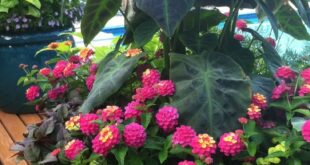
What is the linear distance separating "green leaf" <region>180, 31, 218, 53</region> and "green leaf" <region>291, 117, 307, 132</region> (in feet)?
1.15

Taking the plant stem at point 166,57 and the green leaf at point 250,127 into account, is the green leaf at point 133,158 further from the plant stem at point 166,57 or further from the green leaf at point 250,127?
the plant stem at point 166,57

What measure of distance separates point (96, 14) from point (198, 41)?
31 centimetres

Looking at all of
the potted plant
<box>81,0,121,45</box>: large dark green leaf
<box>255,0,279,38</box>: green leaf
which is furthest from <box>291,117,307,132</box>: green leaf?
the potted plant

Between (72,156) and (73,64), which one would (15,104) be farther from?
(72,156)

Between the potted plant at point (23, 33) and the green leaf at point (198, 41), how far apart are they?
106 centimetres

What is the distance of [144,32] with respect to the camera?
4.34 ft

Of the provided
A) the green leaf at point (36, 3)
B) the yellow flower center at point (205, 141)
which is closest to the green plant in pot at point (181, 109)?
the yellow flower center at point (205, 141)

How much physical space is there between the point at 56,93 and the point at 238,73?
0.59 m

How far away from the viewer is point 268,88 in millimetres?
1298

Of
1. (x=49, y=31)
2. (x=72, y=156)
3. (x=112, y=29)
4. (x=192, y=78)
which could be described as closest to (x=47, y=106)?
(x=72, y=156)

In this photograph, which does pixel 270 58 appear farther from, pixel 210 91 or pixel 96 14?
pixel 96 14

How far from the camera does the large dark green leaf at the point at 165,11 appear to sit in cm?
101

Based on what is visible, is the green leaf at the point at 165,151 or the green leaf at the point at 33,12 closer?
the green leaf at the point at 165,151

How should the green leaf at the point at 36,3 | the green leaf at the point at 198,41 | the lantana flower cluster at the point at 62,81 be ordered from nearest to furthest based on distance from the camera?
1. the green leaf at the point at 198,41
2. the lantana flower cluster at the point at 62,81
3. the green leaf at the point at 36,3
